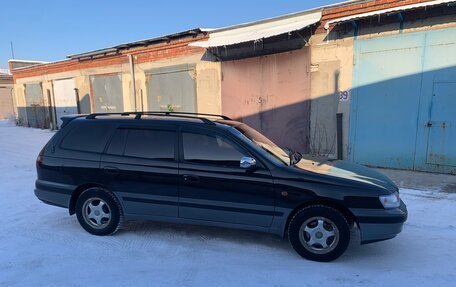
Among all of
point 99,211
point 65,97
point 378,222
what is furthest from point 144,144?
point 65,97

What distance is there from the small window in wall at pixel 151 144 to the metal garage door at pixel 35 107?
61.4 feet

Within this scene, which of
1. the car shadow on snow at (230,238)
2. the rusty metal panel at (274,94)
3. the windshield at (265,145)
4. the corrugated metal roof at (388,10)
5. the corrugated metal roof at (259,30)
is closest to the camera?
the car shadow on snow at (230,238)

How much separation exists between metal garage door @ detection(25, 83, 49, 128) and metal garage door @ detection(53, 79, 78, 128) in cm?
169

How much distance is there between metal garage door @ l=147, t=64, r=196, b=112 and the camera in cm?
1209

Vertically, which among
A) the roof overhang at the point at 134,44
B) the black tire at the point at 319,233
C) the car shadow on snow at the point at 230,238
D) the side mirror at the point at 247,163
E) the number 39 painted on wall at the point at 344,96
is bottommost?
the car shadow on snow at the point at 230,238

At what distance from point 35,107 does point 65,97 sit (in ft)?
13.3

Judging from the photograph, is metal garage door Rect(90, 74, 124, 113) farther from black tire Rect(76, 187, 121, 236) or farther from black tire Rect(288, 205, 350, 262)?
black tire Rect(288, 205, 350, 262)

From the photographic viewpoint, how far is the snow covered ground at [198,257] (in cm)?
316

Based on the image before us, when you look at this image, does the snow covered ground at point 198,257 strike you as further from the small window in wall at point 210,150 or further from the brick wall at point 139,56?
the brick wall at point 139,56

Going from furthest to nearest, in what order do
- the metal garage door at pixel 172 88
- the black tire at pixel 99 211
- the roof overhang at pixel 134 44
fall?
the metal garage door at pixel 172 88, the roof overhang at pixel 134 44, the black tire at pixel 99 211

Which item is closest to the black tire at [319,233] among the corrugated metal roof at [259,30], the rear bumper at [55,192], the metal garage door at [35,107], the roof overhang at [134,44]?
the rear bumper at [55,192]

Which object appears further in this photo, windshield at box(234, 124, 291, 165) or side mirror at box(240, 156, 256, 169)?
windshield at box(234, 124, 291, 165)

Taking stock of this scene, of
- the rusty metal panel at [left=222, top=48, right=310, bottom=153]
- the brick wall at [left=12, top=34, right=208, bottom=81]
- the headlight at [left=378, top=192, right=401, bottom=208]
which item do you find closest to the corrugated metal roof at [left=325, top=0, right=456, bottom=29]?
the rusty metal panel at [left=222, top=48, right=310, bottom=153]

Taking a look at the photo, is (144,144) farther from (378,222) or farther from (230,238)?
(378,222)
